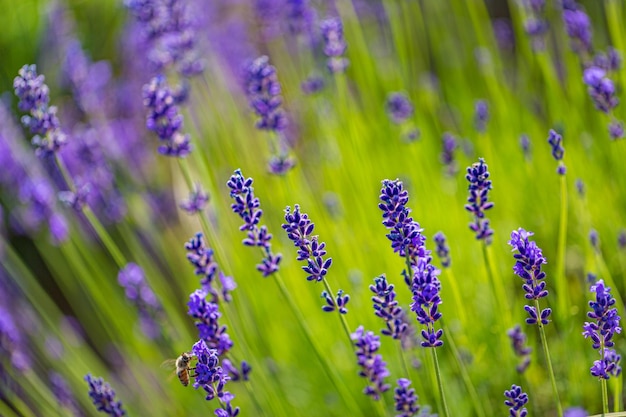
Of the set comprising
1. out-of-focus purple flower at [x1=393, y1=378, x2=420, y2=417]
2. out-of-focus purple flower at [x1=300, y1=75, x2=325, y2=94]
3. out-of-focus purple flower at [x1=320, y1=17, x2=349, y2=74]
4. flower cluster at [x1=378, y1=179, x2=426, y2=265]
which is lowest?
out-of-focus purple flower at [x1=393, y1=378, x2=420, y2=417]

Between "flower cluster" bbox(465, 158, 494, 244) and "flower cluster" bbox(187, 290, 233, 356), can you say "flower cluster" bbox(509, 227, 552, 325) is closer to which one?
"flower cluster" bbox(465, 158, 494, 244)

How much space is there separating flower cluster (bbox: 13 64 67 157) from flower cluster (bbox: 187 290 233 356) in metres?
0.83

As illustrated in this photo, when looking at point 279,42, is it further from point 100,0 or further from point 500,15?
point 500,15

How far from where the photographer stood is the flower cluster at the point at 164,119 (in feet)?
6.73

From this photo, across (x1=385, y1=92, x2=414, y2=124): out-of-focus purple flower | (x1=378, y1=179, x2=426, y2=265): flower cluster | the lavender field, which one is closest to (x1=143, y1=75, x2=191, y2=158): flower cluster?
the lavender field

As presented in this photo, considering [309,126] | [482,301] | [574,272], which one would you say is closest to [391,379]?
[482,301]

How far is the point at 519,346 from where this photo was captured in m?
1.95

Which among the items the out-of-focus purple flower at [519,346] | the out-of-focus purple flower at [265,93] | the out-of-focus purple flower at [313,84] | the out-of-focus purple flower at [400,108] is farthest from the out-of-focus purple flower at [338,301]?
the out-of-focus purple flower at [313,84]

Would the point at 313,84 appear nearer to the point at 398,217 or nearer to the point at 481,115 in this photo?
the point at 481,115

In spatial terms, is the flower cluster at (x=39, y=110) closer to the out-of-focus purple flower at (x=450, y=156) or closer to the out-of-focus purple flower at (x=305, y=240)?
the out-of-focus purple flower at (x=305, y=240)

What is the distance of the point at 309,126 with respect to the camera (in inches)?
161

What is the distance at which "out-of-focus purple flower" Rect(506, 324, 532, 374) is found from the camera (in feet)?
6.34

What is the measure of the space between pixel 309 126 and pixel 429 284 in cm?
278

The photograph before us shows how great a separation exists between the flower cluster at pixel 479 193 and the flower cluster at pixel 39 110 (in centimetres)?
124
